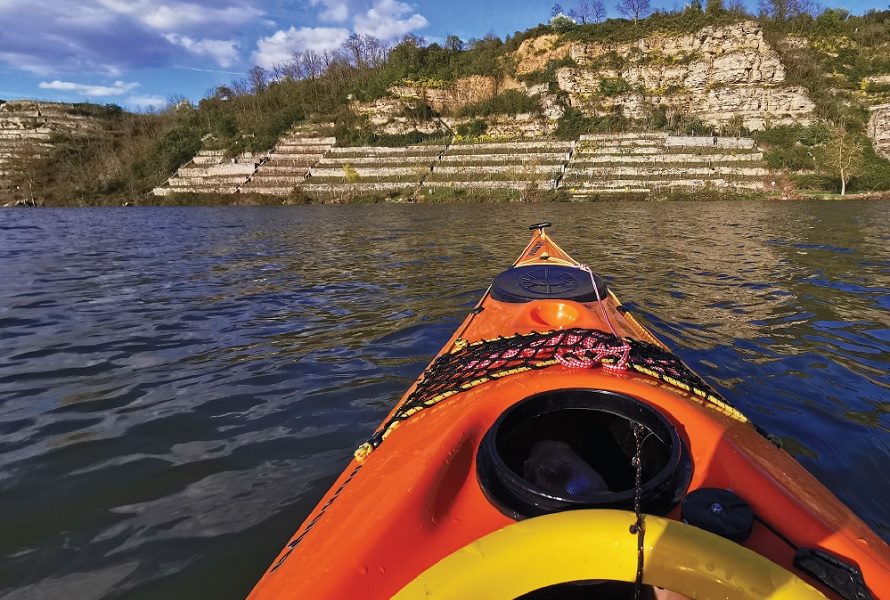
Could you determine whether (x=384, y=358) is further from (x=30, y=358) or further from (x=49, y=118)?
(x=49, y=118)

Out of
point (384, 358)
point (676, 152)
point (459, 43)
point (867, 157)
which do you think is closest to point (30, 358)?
point (384, 358)

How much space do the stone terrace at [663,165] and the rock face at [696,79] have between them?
529 centimetres

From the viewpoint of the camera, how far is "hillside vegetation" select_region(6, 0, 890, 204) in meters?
31.7

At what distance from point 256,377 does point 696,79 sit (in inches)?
1791

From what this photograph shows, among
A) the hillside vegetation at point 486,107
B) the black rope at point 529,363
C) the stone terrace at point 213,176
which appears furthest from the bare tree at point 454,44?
the black rope at point 529,363

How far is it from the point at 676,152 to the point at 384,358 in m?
33.6

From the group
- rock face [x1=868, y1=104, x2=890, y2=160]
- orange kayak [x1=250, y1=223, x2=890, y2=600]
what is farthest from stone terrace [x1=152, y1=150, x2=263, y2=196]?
rock face [x1=868, y1=104, x2=890, y2=160]

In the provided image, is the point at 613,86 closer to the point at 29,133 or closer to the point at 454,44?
the point at 454,44

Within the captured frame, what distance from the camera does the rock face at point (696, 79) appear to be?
34.1m

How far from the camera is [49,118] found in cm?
5272

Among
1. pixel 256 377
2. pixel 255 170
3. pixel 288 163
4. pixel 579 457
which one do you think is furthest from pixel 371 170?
pixel 579 457

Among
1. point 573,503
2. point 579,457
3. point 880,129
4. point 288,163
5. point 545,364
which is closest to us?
point 573,503

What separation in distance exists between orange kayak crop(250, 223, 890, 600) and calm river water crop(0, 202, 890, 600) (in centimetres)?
97

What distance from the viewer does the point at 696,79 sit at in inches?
1490
